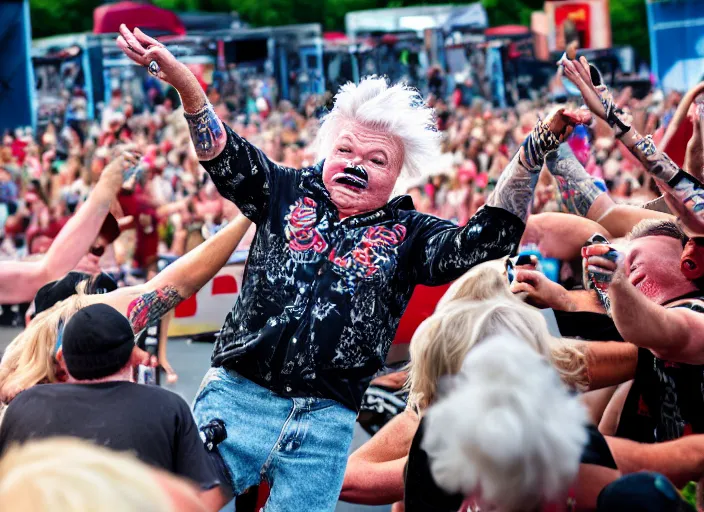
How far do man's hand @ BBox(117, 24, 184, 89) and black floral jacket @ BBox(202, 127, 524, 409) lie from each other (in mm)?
246

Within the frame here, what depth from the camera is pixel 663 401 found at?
3285mm

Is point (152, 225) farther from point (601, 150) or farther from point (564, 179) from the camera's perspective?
point (564, 179)

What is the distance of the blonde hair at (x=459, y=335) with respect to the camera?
273 centimetres

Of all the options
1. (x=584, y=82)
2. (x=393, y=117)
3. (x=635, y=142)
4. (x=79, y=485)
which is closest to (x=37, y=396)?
(x=79, y=485)

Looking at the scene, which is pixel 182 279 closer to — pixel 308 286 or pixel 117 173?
pixel 117 173

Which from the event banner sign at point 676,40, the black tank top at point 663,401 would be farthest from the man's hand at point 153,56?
the event banner sign at point 676,40

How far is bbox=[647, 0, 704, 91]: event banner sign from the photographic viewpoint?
15961mm

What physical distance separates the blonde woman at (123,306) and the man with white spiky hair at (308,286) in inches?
14.5

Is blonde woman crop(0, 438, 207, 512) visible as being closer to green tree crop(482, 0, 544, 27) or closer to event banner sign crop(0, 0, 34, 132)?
event banner sign crop(0, 0, 34, 132)

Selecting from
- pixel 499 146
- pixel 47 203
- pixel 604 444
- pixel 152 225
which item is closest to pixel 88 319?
pixel 604 444

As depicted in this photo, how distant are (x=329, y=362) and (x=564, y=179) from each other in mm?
1606

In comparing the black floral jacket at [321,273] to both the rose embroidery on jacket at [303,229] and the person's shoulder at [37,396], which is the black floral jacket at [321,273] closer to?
the rose embroidery on jacket at [303,229]

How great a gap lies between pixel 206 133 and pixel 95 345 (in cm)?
70

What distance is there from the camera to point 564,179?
13.6 ft
